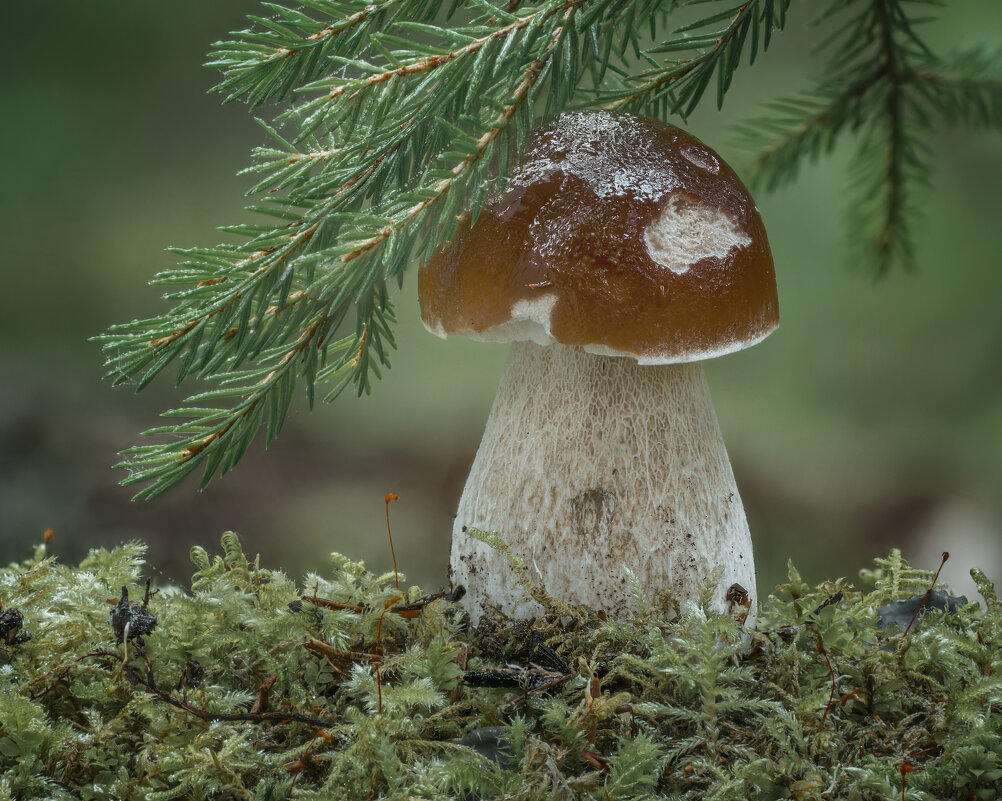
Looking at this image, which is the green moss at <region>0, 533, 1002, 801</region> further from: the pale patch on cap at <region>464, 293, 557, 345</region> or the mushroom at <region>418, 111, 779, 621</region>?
the pale patch on cap at <region>464, 293, 557, 345</region>

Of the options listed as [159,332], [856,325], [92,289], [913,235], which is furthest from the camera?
[92,289]

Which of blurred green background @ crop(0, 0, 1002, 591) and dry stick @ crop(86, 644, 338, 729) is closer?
dry stick @ crop(86, 644, 338, 729)

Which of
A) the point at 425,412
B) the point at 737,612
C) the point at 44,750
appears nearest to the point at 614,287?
the point at 737,612

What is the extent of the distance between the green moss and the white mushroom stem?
6 centimetres

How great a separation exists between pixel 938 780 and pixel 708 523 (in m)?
0.39

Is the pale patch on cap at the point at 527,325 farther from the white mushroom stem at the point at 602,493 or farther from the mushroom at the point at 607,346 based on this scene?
the white mushroom stem at the point at 602,493

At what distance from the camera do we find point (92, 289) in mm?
1930

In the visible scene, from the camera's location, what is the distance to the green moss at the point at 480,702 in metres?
0.70

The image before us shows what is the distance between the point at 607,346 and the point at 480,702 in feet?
1.40

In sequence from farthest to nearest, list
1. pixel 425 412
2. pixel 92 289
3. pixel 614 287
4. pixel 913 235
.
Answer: pixel 425 412, pixel 92 289, pixel 913 235, pixel 614 287

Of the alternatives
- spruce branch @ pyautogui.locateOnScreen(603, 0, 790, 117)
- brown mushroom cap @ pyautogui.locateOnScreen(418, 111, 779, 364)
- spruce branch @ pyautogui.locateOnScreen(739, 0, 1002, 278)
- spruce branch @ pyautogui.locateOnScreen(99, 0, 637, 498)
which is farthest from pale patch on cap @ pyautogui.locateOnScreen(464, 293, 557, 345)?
spruce branch @ pyautogui.locateOnScreen(739, 0, 1002, 278)

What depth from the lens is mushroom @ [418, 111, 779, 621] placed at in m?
0.85

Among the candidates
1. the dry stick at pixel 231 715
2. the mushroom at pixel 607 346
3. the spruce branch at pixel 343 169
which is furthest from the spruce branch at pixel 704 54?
the dry stick at pixel 231 715

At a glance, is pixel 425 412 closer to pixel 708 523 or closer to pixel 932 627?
pixel 708 523
